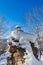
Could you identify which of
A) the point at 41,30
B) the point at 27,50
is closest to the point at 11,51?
the point at 27,50

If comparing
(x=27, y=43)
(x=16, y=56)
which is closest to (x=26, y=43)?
(x=27, y=43)

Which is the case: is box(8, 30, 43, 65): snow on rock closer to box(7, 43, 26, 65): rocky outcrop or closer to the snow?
the snow

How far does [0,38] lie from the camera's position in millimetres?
29641

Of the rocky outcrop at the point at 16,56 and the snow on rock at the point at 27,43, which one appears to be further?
the rocky outcrop at the point at 16,56

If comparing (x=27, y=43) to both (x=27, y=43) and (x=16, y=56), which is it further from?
(x=16, y=56)

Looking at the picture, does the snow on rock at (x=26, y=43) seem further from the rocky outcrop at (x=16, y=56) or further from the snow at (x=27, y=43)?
the rocky outcrop at (x=16, y=56)

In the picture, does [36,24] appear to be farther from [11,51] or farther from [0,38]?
[11,51]

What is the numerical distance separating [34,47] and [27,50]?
0.97ft

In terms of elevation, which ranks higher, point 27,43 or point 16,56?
point 27,43

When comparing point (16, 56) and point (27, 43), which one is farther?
point (16, 56)

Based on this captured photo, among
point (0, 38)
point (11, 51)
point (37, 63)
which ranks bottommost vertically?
point (37, 63)

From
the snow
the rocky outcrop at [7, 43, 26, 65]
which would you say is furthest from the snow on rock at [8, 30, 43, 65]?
the rocky outcrop at [7, 43, 26, 65]

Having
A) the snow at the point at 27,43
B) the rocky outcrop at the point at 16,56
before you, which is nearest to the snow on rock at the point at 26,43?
the snow at the point at 27,43

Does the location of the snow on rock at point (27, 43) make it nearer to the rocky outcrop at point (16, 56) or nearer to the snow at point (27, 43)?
the snow at point (27, 43)
